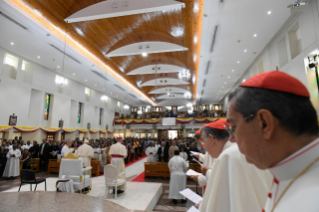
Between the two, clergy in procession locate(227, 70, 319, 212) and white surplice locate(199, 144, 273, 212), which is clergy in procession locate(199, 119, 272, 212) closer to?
white surplice locate(199, 144, 273, 212)

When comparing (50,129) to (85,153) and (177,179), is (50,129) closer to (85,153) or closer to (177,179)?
(85,153)

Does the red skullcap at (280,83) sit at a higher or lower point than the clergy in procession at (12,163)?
higher

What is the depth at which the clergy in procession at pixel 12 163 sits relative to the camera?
7.96m

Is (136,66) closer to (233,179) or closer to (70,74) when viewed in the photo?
(70,74)

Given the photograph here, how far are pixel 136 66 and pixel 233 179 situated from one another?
547 inches

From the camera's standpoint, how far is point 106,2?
6.98m

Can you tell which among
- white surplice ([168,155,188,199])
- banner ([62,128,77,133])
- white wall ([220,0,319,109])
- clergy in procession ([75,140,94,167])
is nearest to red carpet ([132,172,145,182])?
clergy in procession ([75,140,94,167])

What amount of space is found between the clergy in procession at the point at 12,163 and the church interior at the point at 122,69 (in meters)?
0.04

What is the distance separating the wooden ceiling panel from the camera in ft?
23.4

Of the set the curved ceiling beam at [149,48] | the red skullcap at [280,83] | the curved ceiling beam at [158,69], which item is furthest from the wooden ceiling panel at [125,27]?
the red skullcap at [280,83]

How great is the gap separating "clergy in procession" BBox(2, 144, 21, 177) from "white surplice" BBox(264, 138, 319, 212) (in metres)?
10.4

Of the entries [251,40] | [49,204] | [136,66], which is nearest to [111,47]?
[136,66]

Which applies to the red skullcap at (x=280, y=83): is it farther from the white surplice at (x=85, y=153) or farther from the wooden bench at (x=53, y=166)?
the wooden bench at (x=53, y=166)

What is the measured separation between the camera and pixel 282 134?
598mm
